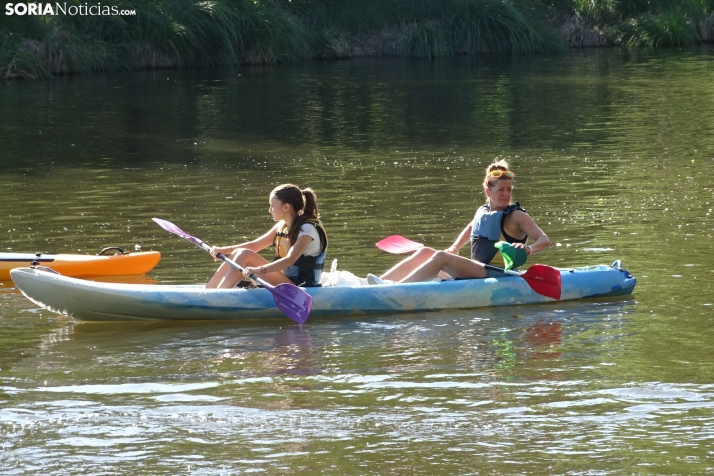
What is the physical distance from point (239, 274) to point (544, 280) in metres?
1.84

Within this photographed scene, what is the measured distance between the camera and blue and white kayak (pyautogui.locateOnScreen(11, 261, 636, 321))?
269 inches

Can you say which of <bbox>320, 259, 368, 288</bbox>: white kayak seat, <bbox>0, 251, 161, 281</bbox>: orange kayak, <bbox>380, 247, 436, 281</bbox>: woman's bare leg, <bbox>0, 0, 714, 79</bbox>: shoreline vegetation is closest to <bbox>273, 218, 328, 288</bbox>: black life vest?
<bbox>320, 259, 368, 288</bbox>: white kayak seat

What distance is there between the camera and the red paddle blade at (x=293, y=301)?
6.72m

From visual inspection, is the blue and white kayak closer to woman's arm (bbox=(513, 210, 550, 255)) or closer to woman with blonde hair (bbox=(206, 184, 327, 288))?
woman with blonde hair (bbox=(206, 184, 327, 288))

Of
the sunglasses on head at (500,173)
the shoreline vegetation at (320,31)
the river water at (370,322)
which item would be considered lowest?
the river water at (370,322)

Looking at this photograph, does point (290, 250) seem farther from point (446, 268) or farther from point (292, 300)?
point (446, 268)

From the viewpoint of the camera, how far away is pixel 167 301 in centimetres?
688

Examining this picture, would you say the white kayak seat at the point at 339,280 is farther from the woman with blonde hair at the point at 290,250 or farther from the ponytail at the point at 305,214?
the ponytail at the point at 305,214

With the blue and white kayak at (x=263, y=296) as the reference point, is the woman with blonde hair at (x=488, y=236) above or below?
A: above

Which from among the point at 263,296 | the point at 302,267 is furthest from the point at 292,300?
the point at 302,267

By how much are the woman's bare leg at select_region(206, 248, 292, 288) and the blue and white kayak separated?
0.12 metres

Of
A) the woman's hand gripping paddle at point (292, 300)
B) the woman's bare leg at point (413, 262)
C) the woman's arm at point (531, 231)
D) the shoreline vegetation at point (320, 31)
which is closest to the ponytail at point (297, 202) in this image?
the woman's hand gripping paddle at point (292, 300)

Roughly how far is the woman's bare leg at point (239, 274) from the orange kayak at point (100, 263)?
1260 millimetres

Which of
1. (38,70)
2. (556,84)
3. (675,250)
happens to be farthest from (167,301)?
(38,70)
